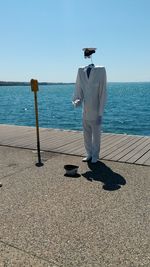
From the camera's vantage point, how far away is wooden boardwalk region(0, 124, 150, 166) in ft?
23.8

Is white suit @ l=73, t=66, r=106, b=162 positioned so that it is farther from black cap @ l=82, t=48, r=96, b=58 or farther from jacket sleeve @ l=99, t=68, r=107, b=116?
black cap @ l=82, t=48, r=96, b=58

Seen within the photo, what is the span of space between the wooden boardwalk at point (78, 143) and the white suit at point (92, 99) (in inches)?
20.0

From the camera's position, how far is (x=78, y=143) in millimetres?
8781

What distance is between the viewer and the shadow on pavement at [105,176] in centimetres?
547

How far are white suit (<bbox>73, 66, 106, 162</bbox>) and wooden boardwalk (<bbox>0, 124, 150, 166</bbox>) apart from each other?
51cm

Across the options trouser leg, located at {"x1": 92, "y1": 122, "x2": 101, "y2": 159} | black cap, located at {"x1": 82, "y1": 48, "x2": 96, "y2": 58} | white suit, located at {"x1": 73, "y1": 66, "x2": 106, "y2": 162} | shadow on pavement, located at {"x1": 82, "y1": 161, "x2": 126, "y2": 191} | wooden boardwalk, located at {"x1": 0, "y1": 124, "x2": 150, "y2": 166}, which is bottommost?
wooden boardwalk, located at {"x1": 0, "y1": 124, "x2": 150, "y2": 166}

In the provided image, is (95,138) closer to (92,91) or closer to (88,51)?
(92,91)

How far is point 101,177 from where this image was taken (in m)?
5.93

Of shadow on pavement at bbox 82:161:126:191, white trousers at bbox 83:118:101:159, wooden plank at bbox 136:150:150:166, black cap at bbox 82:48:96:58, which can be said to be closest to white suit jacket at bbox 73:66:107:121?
white trousers at bbox 83:118:101:159

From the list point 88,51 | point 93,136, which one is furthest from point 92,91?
point 93,136

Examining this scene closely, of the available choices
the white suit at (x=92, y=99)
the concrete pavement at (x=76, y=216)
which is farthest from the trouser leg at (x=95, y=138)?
the concrete pavement at (x=76, y=216)

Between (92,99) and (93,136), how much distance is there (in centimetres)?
74

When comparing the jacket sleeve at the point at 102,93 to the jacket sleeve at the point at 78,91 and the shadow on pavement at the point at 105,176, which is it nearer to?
the jacket sleeve at the point at 78,91

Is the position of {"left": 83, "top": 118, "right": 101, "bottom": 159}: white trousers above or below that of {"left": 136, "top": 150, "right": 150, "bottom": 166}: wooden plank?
above
